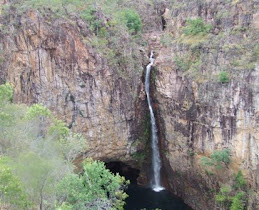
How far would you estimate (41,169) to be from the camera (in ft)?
35.7

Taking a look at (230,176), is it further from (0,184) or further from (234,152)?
(0,184)

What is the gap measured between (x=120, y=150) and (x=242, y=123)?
27.6 feet

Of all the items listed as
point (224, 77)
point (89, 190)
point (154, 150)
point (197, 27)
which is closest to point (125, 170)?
point (154, 150)

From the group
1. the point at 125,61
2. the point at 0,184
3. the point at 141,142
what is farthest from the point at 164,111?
the point at 0,184

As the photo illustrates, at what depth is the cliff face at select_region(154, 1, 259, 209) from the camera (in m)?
16.3

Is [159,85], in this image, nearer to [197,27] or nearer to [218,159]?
[197,27]

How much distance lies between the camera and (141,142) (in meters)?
21.8

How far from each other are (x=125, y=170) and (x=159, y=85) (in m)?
7.40

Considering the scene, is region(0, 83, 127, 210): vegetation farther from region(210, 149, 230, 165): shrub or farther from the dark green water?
the dark green water

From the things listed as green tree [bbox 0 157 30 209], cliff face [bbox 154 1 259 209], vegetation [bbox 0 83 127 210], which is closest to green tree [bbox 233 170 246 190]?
cliff face [bbox 154 1 259 209]

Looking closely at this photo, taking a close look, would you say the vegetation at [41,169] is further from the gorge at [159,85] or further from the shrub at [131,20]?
the shrub at [131,20]

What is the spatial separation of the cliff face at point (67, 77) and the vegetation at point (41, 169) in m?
4.14

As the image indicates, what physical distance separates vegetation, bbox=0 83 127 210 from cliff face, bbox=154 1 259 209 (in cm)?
698

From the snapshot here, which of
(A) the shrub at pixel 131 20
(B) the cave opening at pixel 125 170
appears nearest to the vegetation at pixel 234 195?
(B) the cave opening at pixel 125 170
